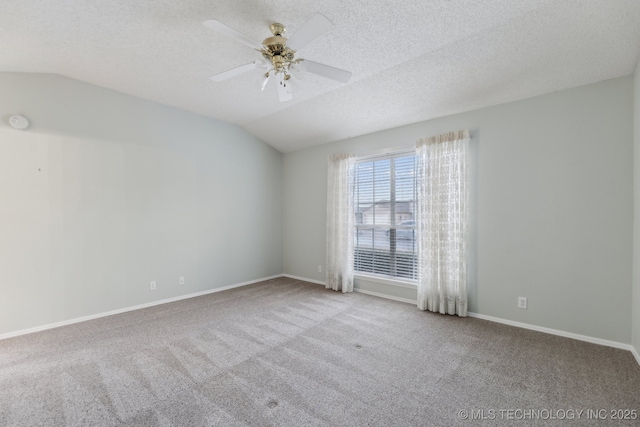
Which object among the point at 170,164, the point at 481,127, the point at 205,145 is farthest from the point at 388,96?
the point at 170,164

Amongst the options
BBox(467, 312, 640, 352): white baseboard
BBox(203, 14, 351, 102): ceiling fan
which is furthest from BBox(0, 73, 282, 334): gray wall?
BBox(467, 312, 640, 352): white baseboard

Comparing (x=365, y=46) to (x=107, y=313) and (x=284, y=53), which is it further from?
(x=107, y=313)

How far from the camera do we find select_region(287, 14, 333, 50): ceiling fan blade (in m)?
1.76

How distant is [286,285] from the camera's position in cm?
502

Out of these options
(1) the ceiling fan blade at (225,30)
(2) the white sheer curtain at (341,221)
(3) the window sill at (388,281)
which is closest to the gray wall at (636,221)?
(3) the window sill at (388,281)

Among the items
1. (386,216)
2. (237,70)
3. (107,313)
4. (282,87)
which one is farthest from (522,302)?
(107,313)

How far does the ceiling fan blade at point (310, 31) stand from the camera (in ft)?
5.76

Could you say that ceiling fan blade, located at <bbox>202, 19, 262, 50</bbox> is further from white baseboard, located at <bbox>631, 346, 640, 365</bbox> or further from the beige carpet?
white baseboard, located at <bbox>631, 346, 640, 365</bbox>

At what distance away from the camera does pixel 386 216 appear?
4.39 m

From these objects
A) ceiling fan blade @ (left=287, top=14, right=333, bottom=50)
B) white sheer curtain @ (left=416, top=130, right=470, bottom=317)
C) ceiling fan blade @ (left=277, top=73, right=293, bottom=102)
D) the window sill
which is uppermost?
ceiling fan blade @ (left=287, top=14, right=333, bottom=50)

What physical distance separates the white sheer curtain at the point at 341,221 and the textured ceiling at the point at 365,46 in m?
1.18

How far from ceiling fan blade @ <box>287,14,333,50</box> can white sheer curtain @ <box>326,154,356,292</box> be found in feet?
8.89

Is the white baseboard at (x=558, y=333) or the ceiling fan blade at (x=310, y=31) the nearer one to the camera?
the ceiling fan blade at (x=310, y=31)

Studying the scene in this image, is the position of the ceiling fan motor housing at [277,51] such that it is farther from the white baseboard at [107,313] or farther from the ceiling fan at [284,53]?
the white baseboard at [107,313]
